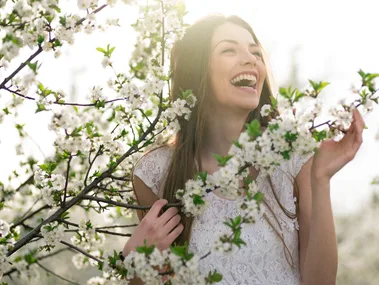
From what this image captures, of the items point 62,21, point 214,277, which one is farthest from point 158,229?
point 62,21

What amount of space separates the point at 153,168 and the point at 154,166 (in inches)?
0.4

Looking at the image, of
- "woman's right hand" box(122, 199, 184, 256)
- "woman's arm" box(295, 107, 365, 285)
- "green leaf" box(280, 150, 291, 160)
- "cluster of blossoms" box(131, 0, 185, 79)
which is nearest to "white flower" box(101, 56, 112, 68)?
"cluster of blossoms" box(131, 0, 185, 79)

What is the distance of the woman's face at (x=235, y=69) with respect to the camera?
6.96 ft

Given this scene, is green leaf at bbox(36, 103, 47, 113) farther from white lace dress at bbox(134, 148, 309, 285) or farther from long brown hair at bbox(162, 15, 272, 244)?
white lace dress at bbox(134, 148, 309, 285)

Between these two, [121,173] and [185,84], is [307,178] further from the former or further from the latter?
[121,173]

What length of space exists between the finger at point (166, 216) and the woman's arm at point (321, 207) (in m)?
0.42

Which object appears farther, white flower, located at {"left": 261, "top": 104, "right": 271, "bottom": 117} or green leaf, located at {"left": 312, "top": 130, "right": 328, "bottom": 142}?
white flower, located at {"left": 261, "top": 104, "right": 271, "bottom": 117}

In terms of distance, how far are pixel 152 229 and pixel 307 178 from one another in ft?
A: 2.07

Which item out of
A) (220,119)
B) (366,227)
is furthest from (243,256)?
(366,227)

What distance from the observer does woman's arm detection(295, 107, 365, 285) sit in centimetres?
164

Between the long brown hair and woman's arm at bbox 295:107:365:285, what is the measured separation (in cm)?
38

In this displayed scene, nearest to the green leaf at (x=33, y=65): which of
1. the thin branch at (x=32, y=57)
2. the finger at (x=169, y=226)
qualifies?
the thin branch at (x=32, y=57)

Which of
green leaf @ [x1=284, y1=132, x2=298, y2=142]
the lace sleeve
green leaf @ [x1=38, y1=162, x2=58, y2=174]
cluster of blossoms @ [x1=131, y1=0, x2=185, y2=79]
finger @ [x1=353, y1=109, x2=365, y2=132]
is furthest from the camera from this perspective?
the lace sleeve

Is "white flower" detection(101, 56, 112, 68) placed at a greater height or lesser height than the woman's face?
lesser
